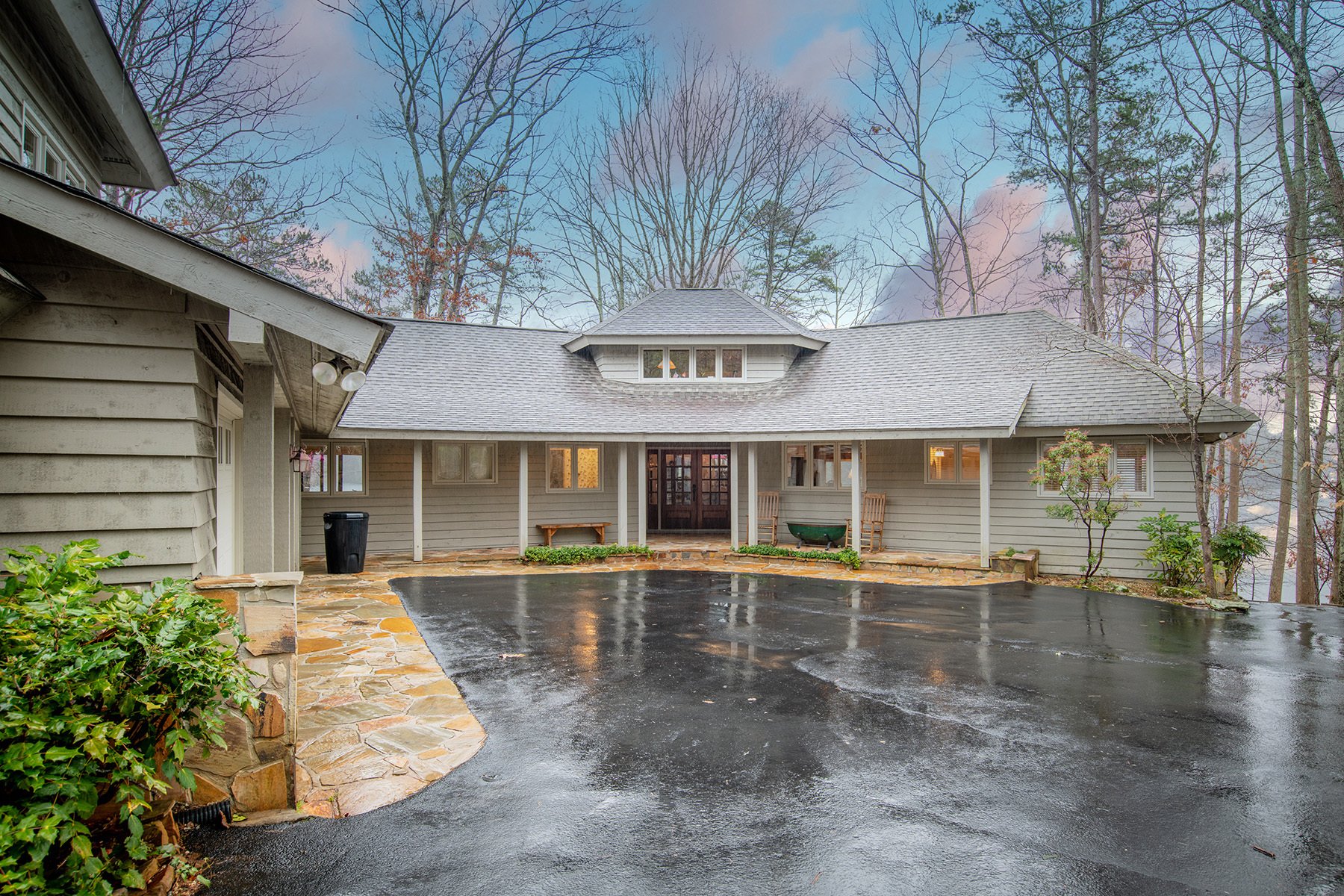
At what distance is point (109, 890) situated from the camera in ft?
7.90

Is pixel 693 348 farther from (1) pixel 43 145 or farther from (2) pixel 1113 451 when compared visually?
(1) pixel 43 145

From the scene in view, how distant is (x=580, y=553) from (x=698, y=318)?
6278 mm

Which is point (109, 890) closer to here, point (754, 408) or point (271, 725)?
point (271, 725)

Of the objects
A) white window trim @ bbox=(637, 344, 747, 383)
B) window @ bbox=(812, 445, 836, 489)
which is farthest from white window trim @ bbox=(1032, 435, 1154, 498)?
white window trim @ bbox=(637, 344, 747, 383)

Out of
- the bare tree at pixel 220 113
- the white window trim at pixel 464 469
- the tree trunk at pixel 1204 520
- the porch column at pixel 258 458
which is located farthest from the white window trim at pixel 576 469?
the tree trunk at pixel 1204 520

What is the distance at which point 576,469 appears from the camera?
48.5 feet

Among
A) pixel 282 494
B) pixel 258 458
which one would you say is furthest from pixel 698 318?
pixel 258 458

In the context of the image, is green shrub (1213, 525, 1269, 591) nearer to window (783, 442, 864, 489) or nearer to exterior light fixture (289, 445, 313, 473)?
window (783, 442, 864, 489)

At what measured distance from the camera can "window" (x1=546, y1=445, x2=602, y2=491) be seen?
14.5m

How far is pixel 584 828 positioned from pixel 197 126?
1423cm

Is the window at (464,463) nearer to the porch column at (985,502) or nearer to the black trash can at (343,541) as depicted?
the black trash can at (343,541)

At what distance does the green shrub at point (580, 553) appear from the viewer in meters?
12.6

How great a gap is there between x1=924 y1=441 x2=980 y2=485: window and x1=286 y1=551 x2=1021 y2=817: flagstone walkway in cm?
970

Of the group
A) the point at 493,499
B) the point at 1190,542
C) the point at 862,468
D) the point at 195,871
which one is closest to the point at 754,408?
the point at 862,468
